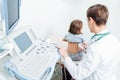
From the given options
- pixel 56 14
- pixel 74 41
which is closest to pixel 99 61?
pixel 74 41

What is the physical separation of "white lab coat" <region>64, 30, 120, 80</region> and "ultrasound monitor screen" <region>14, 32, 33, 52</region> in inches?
12.2

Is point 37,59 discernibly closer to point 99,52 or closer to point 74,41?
point 99,52

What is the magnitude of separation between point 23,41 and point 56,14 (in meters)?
1.17

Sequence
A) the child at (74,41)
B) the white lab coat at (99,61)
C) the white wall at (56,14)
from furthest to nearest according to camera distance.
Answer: the child at (74,41) < the white wall at (56,14) < the white lab coat at (99,61)

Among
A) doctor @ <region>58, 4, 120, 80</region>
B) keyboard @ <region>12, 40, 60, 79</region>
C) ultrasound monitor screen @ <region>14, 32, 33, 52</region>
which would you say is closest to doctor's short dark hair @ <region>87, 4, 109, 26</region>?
doctor @ <region>58, 4, 120, 80</region>

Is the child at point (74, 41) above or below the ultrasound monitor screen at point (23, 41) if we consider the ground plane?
below

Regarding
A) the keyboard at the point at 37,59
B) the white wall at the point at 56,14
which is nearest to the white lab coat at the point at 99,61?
the keyboard at the point at 37,59

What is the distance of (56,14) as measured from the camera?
2506 millimetres

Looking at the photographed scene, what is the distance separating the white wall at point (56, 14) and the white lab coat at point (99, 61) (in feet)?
2.26

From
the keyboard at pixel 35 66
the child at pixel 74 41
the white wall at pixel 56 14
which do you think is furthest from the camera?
the child at pixel 74 41

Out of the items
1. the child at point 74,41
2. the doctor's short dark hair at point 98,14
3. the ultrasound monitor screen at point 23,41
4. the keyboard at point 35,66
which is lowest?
the child at point 74,41

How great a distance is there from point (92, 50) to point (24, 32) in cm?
48

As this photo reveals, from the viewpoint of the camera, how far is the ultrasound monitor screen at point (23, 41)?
51.9 inches

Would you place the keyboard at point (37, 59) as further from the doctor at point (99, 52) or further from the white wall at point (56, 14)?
the white wall at point (56, 14)
